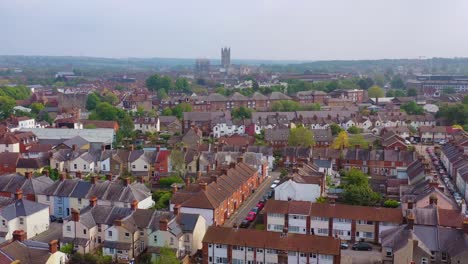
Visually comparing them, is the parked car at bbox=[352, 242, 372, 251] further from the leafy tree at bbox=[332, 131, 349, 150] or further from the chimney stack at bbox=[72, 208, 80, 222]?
the leafy tree at bbox=[332, 131, 349, 150]

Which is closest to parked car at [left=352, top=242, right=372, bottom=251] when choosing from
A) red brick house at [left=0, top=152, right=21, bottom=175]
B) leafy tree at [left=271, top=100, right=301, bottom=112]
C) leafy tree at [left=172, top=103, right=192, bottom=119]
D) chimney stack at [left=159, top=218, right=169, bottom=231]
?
chimney stack at [left=159, top=218, right=169, bottom=231]

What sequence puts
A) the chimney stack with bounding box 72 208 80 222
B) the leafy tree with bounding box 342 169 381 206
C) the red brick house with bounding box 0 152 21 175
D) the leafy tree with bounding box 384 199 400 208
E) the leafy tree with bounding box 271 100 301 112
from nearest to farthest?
1. the chimney stack with bounding box 72 208 80 222
2. the leafy tree with bounding box 342 169 381 206
3. the leafy tree with bounding box 384 199 400 208
4. the red brick house with bounding box 0 152 21 175
5. the leafy tree with bounding box 271 100 301 112

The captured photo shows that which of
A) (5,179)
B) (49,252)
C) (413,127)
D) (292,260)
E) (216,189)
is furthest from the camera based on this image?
(413,127)

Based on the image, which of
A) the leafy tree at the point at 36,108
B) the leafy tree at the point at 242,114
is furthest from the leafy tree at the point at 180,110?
the leafy tree at the point at 36,108

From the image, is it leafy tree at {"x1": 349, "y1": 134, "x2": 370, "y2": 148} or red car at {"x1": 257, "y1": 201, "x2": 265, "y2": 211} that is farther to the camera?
leafy tree at {"x1": 349, "y1": 134, "x2": 370, "y2": 148}

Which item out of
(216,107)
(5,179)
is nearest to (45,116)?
(216,107)

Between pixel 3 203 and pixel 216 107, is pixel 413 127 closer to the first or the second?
pixel 216 107

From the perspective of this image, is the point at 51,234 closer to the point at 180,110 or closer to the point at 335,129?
the point at 335,129
